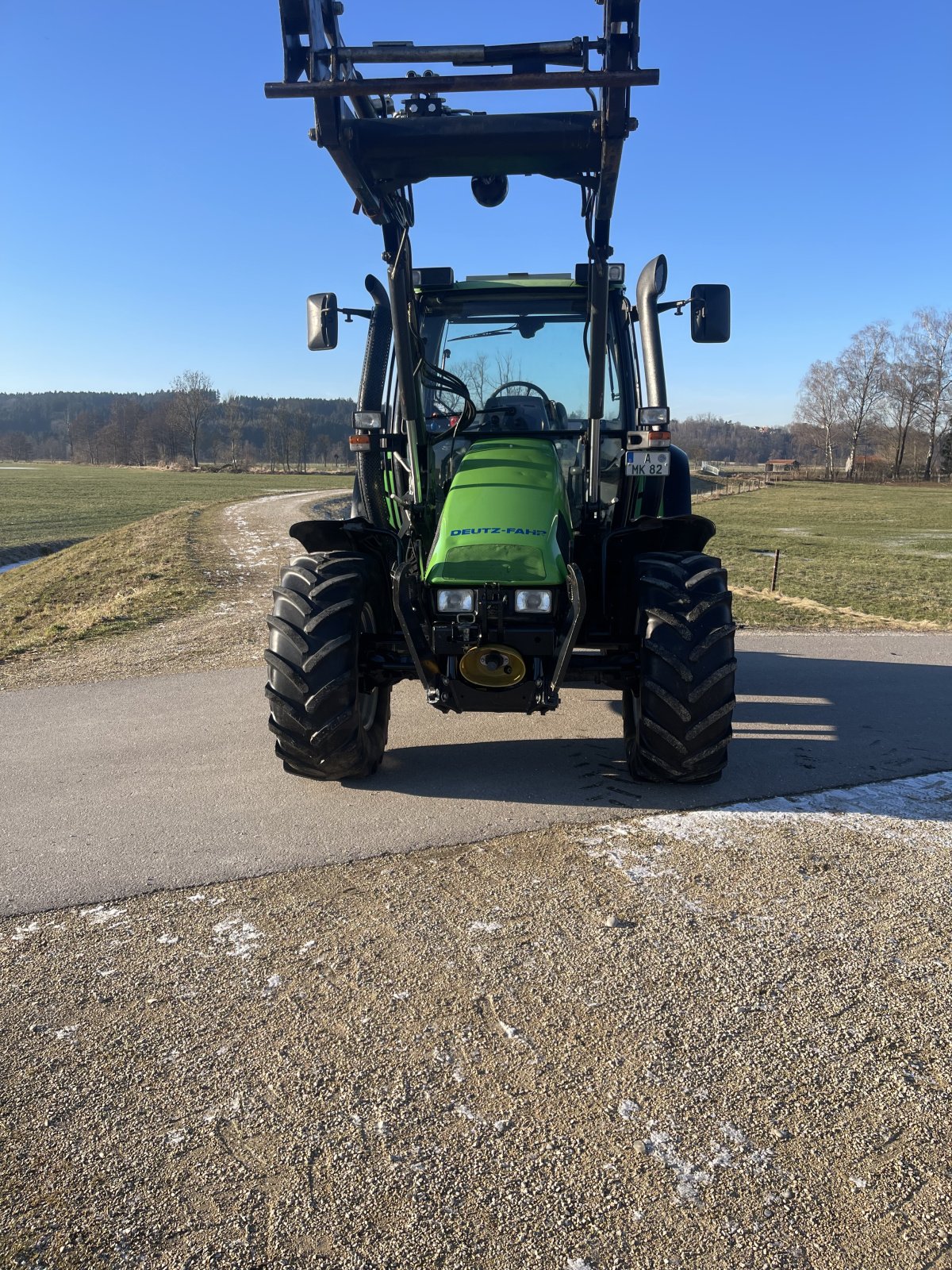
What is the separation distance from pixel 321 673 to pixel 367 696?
0.47 m

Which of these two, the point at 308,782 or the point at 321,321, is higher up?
the point at 321,321

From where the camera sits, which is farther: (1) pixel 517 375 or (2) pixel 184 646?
(2) pixel 184 646

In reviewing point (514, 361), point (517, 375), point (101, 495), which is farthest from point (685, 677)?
point (101, 495)

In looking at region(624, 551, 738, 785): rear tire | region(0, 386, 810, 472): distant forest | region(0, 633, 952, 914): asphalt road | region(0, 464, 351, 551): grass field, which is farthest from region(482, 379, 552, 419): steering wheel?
region(0, 386, 810, 472): distant forest

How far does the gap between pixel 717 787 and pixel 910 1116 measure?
8.61 feet

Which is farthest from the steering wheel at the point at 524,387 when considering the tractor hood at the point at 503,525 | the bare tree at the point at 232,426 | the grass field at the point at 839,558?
the bare tree at the point at 232,426

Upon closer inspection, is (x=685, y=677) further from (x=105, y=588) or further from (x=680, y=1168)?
(x=105, y=588)

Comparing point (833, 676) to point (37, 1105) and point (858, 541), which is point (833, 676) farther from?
point (858, 541)

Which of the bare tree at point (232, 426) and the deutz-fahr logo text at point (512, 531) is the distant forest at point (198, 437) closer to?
the bare tree at point (232, 426)

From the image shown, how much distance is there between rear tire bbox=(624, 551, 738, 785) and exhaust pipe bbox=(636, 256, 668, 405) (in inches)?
50.7

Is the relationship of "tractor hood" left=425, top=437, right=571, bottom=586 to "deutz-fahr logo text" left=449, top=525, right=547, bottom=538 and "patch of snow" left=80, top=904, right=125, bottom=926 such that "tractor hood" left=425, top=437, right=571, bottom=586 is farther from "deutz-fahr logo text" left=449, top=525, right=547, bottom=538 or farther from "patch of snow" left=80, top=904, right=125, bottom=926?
"patch of snow" left=80, top=904, right=125, bottom=926

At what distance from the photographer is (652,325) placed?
5.52 m

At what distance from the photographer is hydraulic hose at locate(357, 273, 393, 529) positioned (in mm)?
6020

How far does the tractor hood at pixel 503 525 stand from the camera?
4633mm
